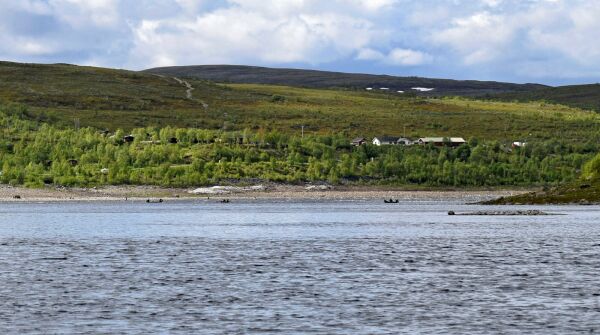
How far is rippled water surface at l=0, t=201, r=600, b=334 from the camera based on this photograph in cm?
3916

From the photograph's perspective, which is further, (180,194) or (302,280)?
(180,194)

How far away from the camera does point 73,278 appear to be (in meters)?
53.9

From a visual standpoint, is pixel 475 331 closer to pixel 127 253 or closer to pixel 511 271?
pixel 511 271

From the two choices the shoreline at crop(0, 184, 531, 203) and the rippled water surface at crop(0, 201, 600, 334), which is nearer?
the rippled water surface at crop(0, 201, 600, 334)

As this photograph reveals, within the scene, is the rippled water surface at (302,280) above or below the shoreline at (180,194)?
above

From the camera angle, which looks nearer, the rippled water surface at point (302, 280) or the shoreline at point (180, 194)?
the rippled water surface at point (302, 280)

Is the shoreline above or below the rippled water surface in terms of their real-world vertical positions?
below

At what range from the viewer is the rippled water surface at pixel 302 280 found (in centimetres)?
3916

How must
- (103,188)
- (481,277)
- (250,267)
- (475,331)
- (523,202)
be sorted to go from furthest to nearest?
(103,188), (523,202), (250,267), (481,277), (475,331)

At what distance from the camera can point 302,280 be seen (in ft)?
172

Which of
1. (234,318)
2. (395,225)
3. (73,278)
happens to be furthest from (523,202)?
(234,318)

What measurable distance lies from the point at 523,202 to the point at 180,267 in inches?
4319

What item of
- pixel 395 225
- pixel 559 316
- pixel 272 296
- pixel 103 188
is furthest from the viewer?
pixel 103 188

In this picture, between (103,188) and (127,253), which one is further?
(103,188)
